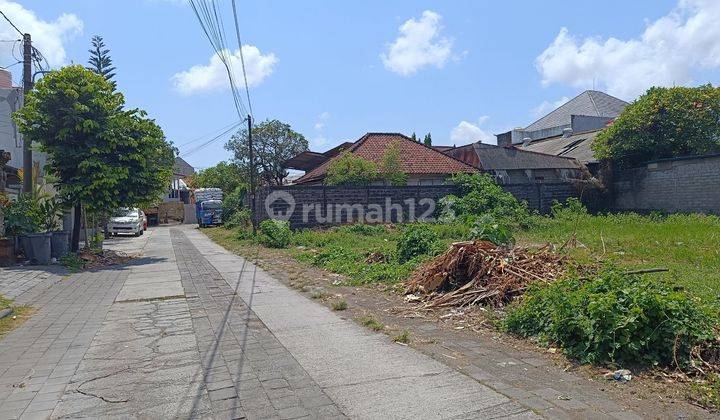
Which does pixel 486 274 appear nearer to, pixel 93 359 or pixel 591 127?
pixel 93 359

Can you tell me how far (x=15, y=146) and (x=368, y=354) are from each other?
24.2m

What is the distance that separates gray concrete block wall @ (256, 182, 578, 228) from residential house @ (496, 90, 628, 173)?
16066 millimetres

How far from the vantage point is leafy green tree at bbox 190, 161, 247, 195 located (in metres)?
47.4

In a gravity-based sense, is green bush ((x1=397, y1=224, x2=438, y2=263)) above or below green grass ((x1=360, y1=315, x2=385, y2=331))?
above

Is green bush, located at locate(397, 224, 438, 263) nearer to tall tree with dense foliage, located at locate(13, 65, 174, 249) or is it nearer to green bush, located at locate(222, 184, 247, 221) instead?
tall tree with dense foliage, located at locate(13, 65, 174, 249)

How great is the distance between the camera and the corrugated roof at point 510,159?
2984 centimetres

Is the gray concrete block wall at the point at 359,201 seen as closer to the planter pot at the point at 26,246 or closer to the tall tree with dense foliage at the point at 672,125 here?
the tall tree with dense foliage at the point at 672,125

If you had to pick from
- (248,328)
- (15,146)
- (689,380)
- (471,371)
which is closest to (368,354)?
(471,371)

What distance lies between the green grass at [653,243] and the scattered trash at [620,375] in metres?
2.65

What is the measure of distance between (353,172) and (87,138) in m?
12.5

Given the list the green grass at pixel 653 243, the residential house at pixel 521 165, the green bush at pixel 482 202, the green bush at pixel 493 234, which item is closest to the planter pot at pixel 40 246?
the green bush at pixel 493 234

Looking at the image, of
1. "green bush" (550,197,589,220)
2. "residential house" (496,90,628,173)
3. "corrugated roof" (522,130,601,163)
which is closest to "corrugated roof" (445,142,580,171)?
"corrugated roof" (522,130,601,163)

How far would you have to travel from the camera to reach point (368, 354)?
19.5ft

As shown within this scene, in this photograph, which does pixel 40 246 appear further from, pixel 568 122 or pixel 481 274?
pixel 568 122
